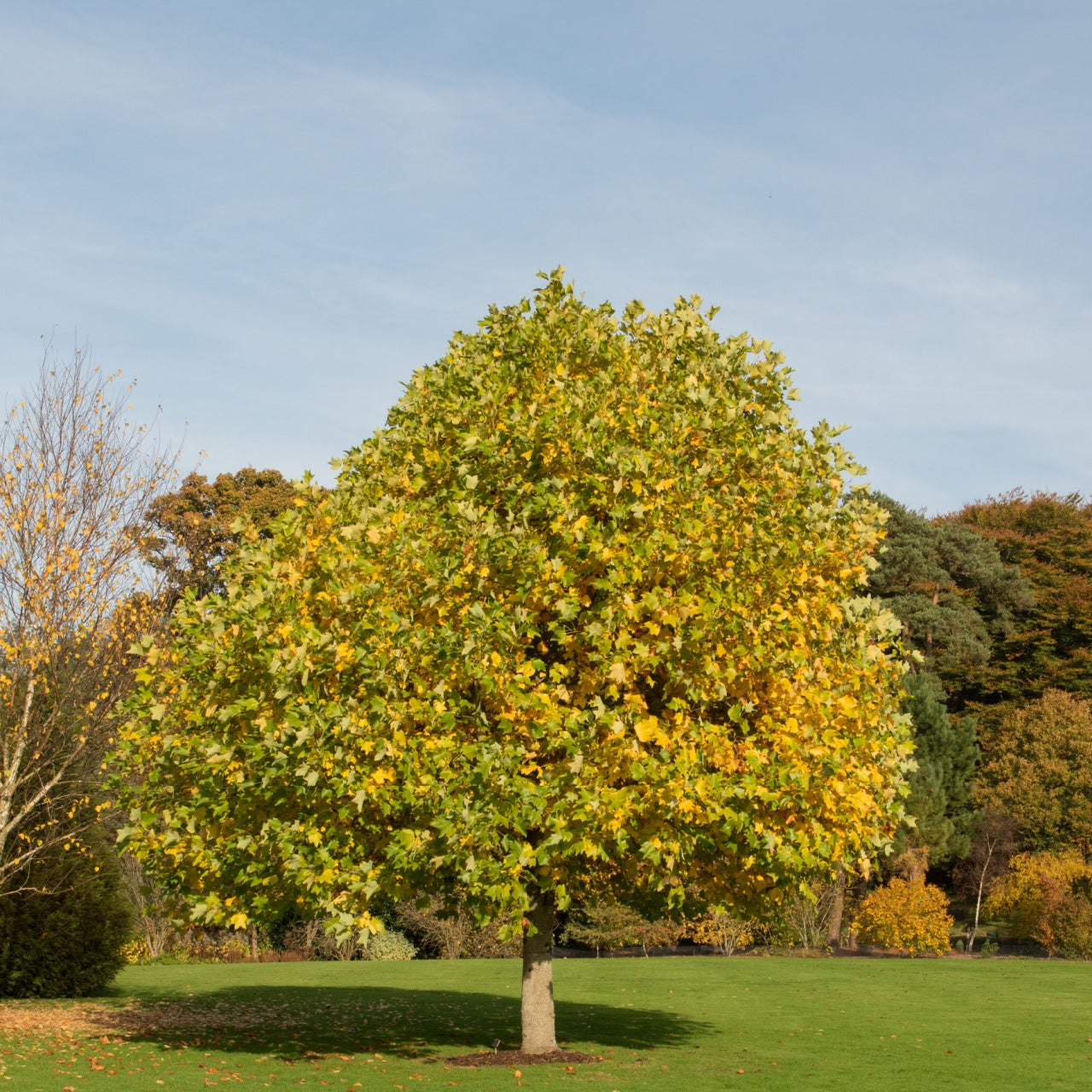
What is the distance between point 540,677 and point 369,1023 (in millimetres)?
9378

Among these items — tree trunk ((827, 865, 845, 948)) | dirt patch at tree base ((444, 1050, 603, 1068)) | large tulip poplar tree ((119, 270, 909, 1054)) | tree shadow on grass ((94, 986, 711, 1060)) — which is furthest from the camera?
tree trunk ((827, 865, 845, 948))

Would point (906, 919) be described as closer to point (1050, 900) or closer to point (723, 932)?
point (1050, 900)

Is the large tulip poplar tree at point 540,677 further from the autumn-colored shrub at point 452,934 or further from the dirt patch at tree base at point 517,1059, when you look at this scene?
the autumn-colored shrub at point 452,934

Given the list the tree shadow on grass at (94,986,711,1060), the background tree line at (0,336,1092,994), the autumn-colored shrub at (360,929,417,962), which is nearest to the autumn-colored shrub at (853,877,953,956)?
the background tree line at (0,336,1092,994)

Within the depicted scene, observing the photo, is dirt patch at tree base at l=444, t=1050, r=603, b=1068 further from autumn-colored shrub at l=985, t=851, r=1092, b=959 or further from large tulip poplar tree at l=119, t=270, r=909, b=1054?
autumn-colored shrub at l=985, t=851, r=1092, b=959

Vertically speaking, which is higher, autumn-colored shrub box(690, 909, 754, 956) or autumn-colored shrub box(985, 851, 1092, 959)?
autumn-colored shrub box(985, 851, 1092, 959)

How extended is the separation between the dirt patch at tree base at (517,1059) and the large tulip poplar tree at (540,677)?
1.04 ft

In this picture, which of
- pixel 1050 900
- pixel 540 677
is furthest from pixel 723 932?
pixel 540 677

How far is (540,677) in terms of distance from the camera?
1372cm

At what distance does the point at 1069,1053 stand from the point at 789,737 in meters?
9.00

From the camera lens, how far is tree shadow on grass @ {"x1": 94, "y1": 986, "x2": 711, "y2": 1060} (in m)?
16.7

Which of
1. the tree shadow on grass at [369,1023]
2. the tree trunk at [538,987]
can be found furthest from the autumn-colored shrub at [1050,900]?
the tree trunk at [538,987]

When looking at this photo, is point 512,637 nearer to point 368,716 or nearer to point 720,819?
point 368,716

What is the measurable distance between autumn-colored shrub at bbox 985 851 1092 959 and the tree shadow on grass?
20999 mm
